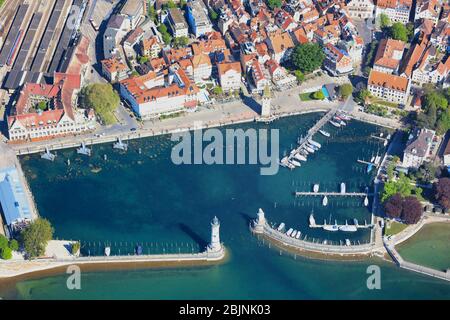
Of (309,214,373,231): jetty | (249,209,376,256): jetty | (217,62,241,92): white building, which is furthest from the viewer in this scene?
(217,62,241,92): white building

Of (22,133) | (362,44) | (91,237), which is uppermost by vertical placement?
(362,44)

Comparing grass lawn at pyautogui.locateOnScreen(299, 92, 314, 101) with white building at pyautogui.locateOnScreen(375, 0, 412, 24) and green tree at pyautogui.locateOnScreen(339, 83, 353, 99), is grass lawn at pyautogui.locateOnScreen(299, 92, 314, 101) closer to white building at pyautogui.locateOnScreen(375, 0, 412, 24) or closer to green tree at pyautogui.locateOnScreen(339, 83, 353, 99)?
green tree at pyautogui.locateOnScreen(339, 83, 353, 99)

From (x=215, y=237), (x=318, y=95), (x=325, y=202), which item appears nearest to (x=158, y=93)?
(x=318, y=95)

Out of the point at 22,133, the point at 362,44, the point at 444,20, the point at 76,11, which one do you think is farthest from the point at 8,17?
the point at 444,20

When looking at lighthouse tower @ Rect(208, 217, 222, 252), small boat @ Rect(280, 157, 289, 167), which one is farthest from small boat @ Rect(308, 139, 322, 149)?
lighthouse tower @ Rect(208, 217, 222, 252)

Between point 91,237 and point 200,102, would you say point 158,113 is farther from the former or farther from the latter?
point 91,237

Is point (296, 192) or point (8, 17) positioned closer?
point (296, 192)

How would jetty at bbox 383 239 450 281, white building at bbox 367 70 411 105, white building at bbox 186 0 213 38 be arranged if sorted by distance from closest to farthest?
jetty at bbox 383 239 450 281 < white building at bbox 367 70 411 105 < white building at bbox 186 0 213 38
